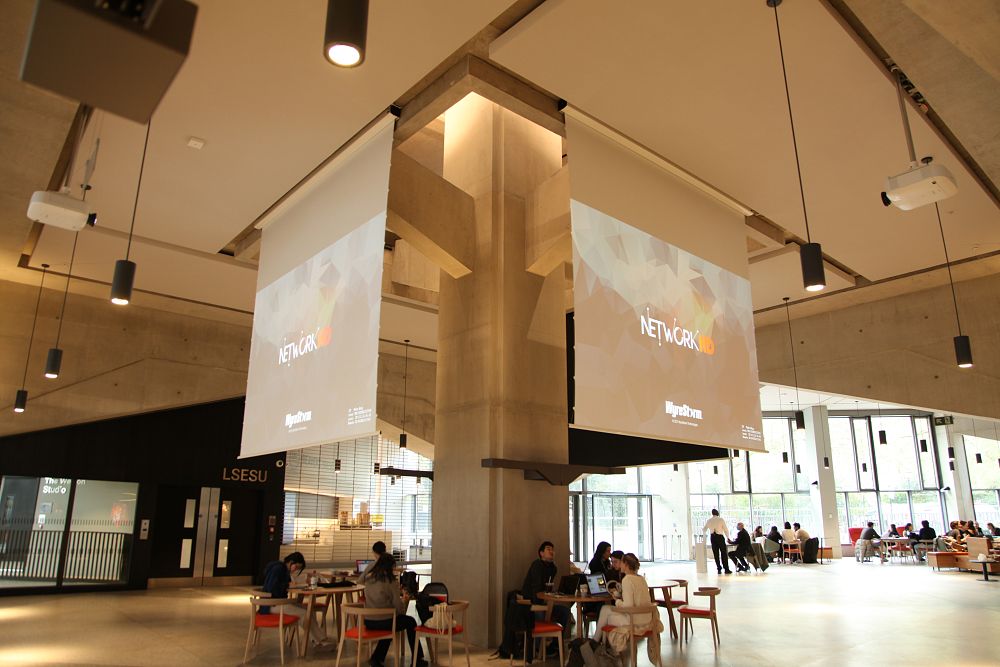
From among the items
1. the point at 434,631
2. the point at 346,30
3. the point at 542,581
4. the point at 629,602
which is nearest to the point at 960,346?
the point at 629,602

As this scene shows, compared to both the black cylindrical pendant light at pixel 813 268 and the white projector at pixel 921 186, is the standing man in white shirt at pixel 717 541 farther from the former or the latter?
the black cylindrical pendant light at pixel 813 268

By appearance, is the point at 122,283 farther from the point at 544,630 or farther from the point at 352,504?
the point at 352,504

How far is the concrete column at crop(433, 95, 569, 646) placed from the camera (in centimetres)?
737

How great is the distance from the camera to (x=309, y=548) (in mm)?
16625

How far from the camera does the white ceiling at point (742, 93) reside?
5402 millimetres

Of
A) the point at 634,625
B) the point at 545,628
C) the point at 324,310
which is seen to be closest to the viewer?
the point at 634,625

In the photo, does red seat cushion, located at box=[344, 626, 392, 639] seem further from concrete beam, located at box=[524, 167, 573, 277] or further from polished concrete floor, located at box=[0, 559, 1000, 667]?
concrete beam, located at box=[524, 167, 573, 277]

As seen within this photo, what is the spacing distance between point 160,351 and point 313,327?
8.36 meters

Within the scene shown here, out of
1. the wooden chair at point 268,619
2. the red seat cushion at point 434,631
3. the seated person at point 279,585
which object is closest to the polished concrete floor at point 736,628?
the wooden chair at point 268,619

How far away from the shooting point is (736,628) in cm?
836

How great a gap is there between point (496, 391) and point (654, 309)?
2155mm

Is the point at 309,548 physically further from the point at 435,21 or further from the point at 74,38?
the point at 74,38

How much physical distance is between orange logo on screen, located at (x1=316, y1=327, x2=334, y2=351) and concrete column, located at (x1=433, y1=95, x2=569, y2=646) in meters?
2.10

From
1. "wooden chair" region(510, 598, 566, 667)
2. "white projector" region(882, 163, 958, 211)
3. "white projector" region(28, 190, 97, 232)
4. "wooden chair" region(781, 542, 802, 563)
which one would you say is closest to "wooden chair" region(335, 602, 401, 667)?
"wooden chair" region(510, 598, 566, 667)
